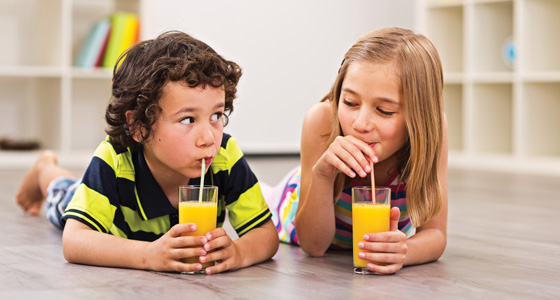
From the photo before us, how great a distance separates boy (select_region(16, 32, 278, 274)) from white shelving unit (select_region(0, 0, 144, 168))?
2.52 metres

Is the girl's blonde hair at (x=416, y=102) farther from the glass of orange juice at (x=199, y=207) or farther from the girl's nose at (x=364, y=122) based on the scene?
the glass of orange juice at (x=199, y=207)

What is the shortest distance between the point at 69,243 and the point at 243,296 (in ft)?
1.30

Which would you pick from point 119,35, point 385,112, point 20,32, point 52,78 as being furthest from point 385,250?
point 20,32

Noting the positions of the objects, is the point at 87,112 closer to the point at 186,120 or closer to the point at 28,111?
the point at 28,111

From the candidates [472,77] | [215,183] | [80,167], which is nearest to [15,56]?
[80,167]

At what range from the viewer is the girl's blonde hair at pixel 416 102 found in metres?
1.33

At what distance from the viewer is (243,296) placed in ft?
3.79

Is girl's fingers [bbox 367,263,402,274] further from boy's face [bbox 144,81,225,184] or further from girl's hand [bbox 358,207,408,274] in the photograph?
boy's face [bbox 144,81,225,184]

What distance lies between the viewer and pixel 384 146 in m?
1.35

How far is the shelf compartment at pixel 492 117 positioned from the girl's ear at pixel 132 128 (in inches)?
120

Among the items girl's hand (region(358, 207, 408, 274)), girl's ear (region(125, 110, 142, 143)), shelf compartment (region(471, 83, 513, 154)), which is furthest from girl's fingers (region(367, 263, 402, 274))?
shelf compartment (region(471, 83, 513, 154))

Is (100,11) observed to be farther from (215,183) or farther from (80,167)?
(215,183)

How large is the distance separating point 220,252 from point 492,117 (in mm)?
3185

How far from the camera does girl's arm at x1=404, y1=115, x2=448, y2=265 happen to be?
1.42m
